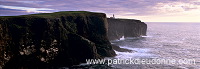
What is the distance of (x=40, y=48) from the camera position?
5312 cm

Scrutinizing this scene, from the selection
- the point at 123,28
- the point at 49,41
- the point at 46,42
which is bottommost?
the point at 123,28

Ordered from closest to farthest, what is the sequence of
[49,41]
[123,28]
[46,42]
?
[46,42], [49,41], [123,28]

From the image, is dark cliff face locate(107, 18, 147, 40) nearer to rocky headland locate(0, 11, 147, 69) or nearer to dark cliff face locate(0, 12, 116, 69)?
rocky headland locate(0, 11, 147, 69)

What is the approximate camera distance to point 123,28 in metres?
138

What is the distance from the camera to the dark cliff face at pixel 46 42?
159 feet

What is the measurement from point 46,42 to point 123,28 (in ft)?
292

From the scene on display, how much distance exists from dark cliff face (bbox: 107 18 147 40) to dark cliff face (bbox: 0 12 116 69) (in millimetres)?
53948

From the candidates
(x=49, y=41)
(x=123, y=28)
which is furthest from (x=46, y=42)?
(x=123, y=28)

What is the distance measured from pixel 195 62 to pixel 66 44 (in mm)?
42263

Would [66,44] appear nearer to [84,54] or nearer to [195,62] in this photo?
[84,54]

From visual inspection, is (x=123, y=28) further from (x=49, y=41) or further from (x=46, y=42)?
(x=46, y=42)

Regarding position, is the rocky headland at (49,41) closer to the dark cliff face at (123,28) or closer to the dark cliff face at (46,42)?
the dark cliff face at (46,42)

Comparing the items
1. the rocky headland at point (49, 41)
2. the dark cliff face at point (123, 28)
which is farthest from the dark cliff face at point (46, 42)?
the dark cliff face at point (123, 28)

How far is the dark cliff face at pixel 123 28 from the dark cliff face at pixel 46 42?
53.9 m
